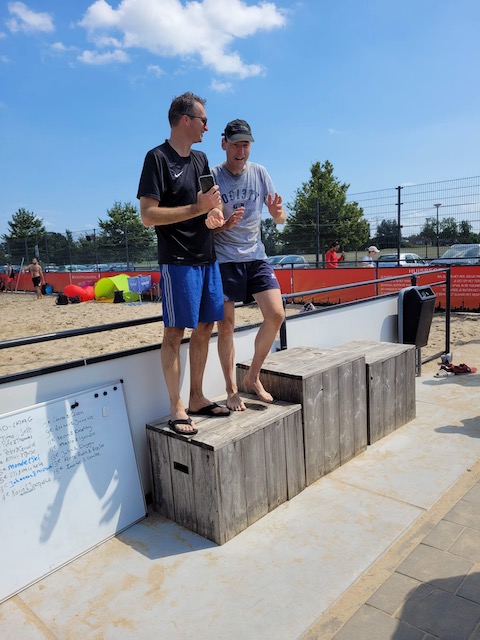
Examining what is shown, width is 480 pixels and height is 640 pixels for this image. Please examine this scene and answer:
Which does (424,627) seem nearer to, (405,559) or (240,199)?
(405,559)

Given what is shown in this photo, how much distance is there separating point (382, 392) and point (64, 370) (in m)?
2.37

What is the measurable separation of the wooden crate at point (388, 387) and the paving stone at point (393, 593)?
152 centimetres

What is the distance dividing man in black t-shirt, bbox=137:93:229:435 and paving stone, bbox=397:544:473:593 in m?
1.22

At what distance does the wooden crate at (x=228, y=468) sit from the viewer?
2.40 metres

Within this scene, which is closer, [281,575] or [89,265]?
[281,575]

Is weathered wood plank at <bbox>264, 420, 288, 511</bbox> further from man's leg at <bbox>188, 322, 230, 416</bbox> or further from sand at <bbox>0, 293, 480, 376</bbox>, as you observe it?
sand at <bbox>0, 293, 480, 376</bbox>

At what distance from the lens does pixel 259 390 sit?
3047 mm

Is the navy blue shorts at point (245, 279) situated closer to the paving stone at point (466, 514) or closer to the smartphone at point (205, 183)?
the smartphone at point (205, 183)

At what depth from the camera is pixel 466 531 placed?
2389 mm

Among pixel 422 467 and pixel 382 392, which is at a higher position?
pixel 382 392

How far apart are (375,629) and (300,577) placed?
1.34ft

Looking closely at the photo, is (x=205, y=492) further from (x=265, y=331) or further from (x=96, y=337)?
(x=96, y=337)

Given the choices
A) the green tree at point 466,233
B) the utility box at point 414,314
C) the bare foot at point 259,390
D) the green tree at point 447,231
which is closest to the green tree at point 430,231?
the green tree at point 447,231

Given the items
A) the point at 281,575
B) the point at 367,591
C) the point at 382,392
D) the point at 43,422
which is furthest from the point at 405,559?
the point at 43,422
